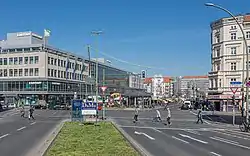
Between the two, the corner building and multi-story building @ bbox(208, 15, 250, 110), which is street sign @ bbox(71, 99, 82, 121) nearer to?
multi-story building @ bbox(208, 15, 250, 110)

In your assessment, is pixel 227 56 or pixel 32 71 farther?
pixel 32 71

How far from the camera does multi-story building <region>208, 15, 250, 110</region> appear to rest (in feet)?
232

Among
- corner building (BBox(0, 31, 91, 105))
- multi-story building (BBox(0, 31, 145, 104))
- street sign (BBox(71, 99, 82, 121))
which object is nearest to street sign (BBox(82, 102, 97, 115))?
street sign (BBox(71, 99, 82, 121))

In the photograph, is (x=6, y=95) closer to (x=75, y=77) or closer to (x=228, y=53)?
(x=75, y=77)

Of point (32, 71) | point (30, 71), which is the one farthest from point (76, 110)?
point (30, 71)

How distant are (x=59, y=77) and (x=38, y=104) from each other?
19865mm

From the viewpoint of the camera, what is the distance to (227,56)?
72.1m

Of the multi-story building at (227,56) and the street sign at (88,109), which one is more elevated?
the multi-story building at (227,56)

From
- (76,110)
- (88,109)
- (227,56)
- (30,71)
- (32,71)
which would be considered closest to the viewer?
(88,109)

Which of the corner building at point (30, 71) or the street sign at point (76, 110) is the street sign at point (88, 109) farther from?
the corner building at point (30, 71)

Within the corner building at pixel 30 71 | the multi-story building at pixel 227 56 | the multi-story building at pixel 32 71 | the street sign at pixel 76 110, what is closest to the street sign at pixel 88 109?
the street sign at pixel 76 110

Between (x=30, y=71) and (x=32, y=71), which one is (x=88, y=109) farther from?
(x=30, y=71)

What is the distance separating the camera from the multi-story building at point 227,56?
2788 inches

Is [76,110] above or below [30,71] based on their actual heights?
below
